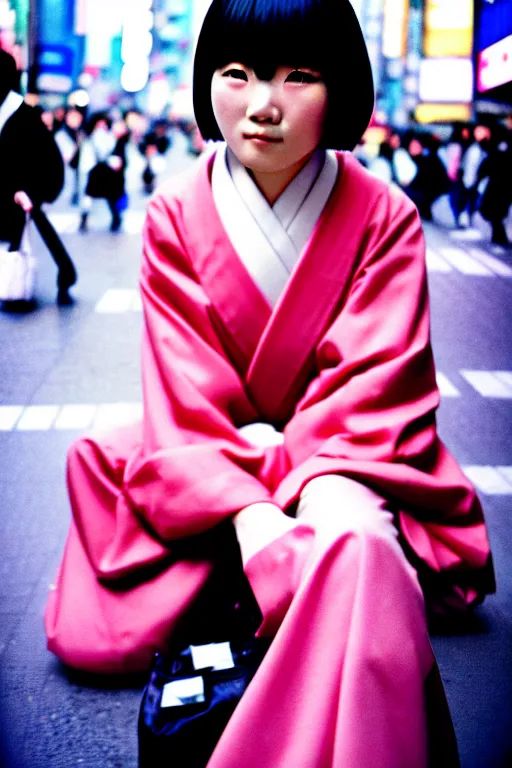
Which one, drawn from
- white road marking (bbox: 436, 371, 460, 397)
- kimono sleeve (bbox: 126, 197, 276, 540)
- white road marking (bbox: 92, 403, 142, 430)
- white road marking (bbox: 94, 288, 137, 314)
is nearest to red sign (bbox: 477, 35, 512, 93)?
kimono sleeve (bbox: 126, 197, 276, 540)

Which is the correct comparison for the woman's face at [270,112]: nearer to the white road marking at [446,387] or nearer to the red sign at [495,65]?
the red sign at [495,65]

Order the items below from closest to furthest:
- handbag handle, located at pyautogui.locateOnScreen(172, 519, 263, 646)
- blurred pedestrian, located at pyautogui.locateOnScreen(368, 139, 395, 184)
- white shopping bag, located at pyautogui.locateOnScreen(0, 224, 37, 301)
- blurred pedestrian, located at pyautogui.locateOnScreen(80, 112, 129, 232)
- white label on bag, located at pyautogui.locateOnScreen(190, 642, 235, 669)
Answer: white label on bag, located at pyautogui.locateOnScreen(190, 642, 235, 669)
handbag handle, located at pyautogui.locateOnScreen(172, 519, 263, 646)
white shopping bag, located at pyautogui.locateOnScreen(0, 224, 37, 301)
blurred pedestrian, located at pyautogui.locateOnScreen(80, 112, 129, 232)
blurred pedestrian, located at pyautogui.locateOnScreen(368, 139, 395, 184)

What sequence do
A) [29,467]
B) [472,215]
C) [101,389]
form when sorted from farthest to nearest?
[472,215], [101,389], [29,467]

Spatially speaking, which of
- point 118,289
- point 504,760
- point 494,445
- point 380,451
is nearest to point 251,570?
point 380,451

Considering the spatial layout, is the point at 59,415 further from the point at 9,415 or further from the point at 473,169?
the point at 473,169

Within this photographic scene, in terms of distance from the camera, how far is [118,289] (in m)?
5.63

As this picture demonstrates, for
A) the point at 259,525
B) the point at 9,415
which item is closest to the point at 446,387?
the point at 9,415

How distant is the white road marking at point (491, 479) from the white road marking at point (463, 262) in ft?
12.6

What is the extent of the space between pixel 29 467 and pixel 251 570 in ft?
5.43

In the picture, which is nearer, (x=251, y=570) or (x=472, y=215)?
(x=251, y=570)

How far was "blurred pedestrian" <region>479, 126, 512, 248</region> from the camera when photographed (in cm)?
779

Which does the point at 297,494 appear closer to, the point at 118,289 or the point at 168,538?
the point at 168,538

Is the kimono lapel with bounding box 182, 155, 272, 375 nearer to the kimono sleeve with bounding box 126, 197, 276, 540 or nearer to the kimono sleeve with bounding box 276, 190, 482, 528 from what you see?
the kimono sleeve with bounding box 126, 197, 276, 540

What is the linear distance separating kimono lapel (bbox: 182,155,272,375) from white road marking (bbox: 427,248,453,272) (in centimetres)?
512
